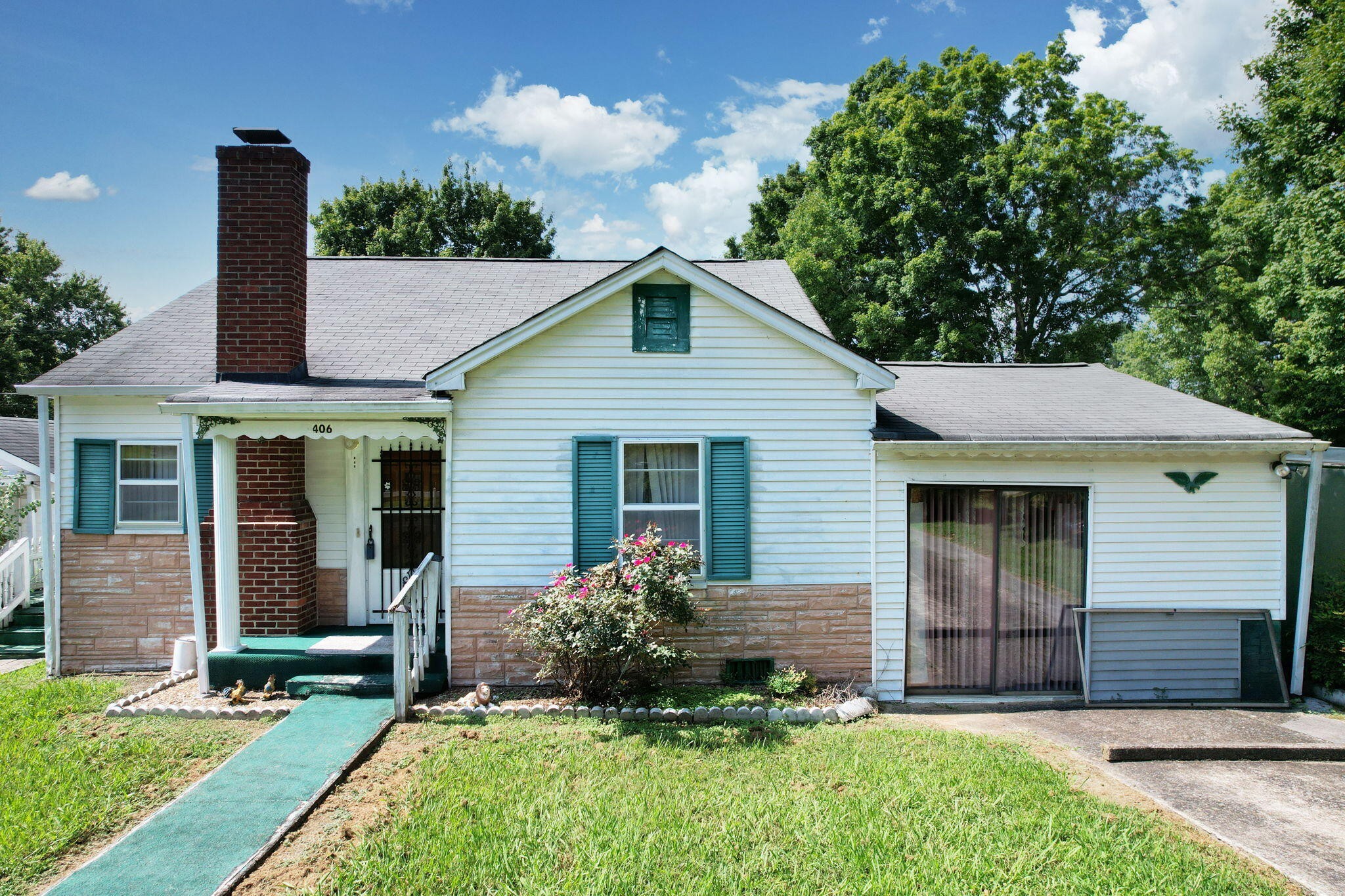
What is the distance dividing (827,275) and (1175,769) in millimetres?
17243

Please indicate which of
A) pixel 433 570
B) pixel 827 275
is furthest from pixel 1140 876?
pixel 827 275

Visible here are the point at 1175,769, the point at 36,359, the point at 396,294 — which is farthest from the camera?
the point at 36,359

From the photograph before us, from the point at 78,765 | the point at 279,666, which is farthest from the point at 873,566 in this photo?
the point at 78,765

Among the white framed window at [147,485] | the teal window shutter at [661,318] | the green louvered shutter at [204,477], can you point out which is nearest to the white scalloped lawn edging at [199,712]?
the green louvered shutter at [204,477]

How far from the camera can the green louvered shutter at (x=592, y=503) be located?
24.8 feet

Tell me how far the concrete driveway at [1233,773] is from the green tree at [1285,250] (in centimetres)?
1197

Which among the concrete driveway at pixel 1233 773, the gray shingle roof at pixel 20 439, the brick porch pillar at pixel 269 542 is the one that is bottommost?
the concrete driveway at pixel 1233 773

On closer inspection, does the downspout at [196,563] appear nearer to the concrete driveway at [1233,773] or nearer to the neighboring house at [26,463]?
the neighboring house at [26,463]

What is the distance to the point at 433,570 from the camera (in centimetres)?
782

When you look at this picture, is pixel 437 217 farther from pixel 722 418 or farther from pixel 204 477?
pixel 722 418

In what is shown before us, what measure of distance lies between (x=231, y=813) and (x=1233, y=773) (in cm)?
788

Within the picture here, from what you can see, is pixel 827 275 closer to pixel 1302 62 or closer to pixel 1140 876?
pixel 1302 62

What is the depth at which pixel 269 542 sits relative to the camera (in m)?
7.92

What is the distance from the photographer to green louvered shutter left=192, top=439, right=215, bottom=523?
8398 millimetres
